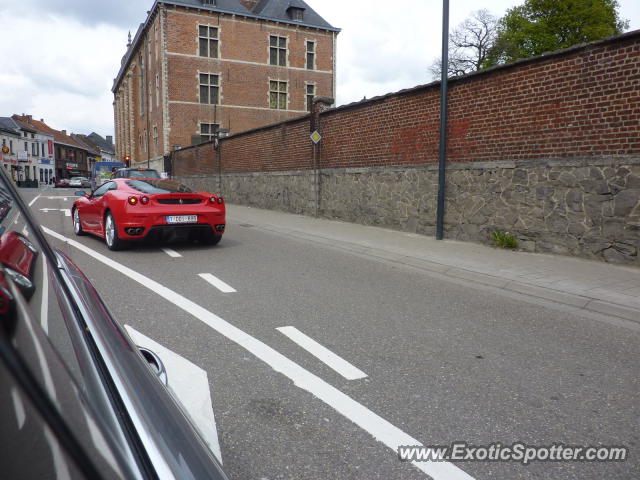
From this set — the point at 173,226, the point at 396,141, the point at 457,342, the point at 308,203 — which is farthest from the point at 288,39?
the point at 457,342

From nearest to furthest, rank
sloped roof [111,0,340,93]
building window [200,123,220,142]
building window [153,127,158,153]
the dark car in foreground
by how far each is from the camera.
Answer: the dark car in foreground → sloped roof [111,0,340,93] → building window [200,123,220,142] → building window [153,127,158,153]

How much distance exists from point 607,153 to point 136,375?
8692 mm

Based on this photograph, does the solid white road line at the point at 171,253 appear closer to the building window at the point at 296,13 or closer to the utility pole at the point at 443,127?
the utility pole at the point at 443,127

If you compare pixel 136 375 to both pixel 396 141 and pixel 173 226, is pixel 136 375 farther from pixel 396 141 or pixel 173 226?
pixel 396 141

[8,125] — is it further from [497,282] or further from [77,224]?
[497,282]

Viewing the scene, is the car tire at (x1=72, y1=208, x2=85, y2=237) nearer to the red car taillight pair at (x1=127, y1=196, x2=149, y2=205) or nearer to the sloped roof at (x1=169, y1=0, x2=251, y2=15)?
the red car taillight pair at (x1=127, y1=196, x2=149, y2=205)

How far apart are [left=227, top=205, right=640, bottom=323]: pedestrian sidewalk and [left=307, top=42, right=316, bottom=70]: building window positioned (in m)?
35.8

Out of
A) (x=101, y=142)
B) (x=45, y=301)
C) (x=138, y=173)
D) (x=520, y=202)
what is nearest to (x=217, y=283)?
(x=45, y=301)

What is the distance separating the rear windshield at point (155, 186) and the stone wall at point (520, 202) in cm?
544

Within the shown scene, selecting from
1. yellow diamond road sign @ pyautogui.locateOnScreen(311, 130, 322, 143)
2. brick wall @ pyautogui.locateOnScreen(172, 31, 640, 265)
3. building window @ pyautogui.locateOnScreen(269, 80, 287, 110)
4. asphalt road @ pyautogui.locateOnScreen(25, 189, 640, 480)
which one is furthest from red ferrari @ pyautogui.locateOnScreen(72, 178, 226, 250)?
building window @ pyautogui.locateOnScreen(269, 80, 287, 110)

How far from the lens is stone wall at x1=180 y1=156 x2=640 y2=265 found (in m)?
7.89

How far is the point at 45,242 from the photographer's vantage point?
5.00 feet

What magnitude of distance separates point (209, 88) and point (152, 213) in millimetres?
34918

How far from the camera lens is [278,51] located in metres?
43.6
